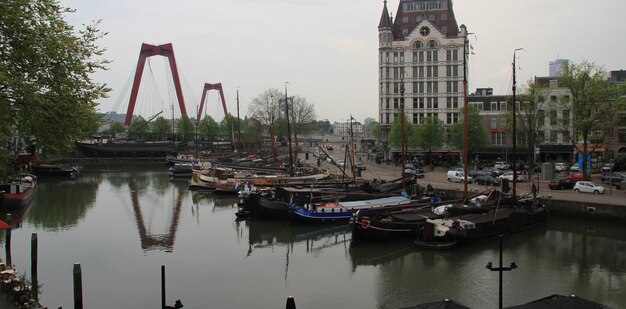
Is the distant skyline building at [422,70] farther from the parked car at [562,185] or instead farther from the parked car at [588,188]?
the parked car at [588,188]

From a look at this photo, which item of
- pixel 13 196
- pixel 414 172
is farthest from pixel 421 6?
pixel 13 196

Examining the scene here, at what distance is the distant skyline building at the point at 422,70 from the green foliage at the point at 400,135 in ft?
12.3

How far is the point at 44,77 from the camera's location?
1698cm

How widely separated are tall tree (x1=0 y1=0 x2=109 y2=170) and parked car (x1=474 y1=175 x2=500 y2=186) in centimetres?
3320

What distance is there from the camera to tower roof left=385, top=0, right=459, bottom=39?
77.2 metres

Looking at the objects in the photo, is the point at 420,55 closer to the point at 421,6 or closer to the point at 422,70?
the point at 422,70

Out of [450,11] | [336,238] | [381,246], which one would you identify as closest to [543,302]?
[381,246]

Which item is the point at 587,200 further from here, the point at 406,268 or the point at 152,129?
the point at 152,129

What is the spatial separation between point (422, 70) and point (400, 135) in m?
12.0

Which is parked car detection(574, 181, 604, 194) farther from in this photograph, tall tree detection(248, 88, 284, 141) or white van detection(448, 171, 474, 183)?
tall tree detection(248, 88, 284, 141)

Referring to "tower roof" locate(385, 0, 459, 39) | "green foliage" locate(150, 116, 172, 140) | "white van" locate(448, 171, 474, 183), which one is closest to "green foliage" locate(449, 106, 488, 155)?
"white van" locate(448, 171, 474, 183)

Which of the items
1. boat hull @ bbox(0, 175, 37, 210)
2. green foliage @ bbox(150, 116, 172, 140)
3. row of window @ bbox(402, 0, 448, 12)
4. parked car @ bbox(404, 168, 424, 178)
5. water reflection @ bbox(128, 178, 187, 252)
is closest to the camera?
water reflection @ bbox(128, 178, 187, 252)

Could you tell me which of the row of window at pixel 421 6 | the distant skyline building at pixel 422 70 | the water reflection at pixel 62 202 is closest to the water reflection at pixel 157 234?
the water reflection at pixel 62 202

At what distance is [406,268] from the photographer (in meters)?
23.0
